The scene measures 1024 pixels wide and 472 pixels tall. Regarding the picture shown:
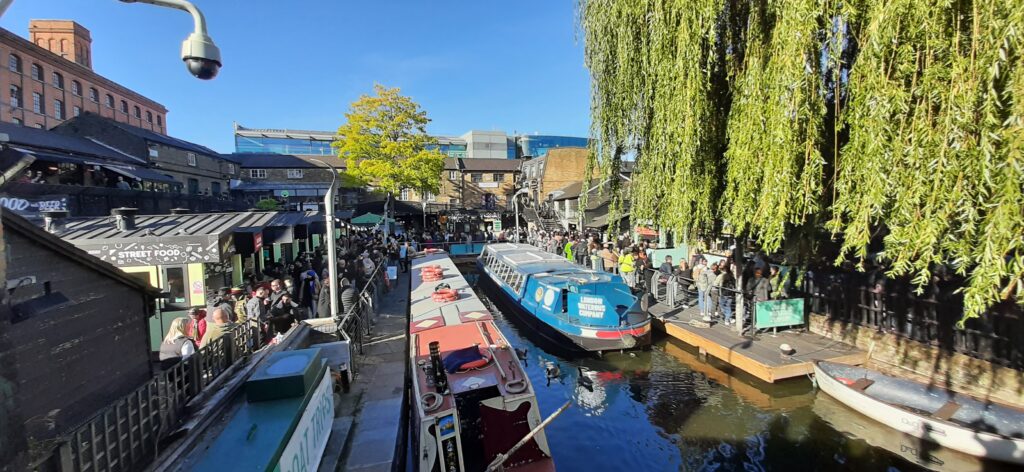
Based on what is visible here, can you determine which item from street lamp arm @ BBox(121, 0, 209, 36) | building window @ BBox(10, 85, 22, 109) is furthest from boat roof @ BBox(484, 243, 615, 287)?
building window @ BBox(10, 85, 22, 109)

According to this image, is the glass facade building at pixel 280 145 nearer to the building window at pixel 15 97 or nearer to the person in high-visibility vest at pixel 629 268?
the building window at pixel 15 97

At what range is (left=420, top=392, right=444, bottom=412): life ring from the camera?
18.9 feet

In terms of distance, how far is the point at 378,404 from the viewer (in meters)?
7.50

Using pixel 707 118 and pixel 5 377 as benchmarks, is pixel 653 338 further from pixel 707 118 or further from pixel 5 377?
pixel 5 377

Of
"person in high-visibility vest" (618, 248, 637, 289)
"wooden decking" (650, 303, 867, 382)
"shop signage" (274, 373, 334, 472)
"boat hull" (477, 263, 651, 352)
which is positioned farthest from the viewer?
"person in high-visibility vest" (618, 248, 637, 289)

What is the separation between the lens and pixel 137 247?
7895 mm

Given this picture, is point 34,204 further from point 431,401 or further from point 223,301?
point 431,401

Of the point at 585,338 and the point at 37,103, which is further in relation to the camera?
the point at 37,103

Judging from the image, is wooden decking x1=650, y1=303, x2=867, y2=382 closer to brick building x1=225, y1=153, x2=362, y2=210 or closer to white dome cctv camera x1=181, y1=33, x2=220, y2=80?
white dome cctv camera x1=181, y1=33, x2=220, y2=80

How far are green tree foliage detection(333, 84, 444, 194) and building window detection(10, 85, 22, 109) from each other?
80.5 ft

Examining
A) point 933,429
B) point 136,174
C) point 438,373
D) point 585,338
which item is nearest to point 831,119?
point 933,429

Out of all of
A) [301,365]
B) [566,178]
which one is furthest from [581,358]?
[566,178]

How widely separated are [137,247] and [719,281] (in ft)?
42.3

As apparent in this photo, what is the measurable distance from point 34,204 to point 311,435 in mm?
11476
